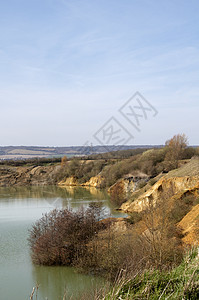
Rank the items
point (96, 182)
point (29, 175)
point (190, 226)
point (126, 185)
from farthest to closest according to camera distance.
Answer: point (29, 175) < point (96, 182) < point (126, 185) < point (190, 226)

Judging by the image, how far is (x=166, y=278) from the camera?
6.16m

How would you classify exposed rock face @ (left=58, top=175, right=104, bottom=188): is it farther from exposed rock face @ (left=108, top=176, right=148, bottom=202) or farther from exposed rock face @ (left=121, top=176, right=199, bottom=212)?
exposed rock face @ (left=121, top=176, right=199, bottom=212)

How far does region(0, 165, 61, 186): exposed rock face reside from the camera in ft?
239

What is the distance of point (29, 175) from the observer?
76.9 meters

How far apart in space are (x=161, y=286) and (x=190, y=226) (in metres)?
10.7

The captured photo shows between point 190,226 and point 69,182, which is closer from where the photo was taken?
point 190,226

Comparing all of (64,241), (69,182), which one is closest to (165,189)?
(64,241)

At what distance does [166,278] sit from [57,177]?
2682 inches

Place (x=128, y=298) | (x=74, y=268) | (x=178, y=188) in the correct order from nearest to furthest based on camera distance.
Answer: (x=128, y=298) < (x=74, y=268) < (x=178, y=188)

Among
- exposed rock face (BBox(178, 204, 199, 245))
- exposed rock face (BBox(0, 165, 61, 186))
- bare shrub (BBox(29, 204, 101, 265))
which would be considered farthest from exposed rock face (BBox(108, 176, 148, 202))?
bare shrub (BBox(29, 204, 101, 265))

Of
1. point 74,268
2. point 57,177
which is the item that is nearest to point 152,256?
point 74,268

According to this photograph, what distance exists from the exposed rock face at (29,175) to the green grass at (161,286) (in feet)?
221

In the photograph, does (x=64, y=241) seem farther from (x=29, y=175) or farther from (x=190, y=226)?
(x=29, y=175)

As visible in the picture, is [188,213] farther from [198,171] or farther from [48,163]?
[48,163]
